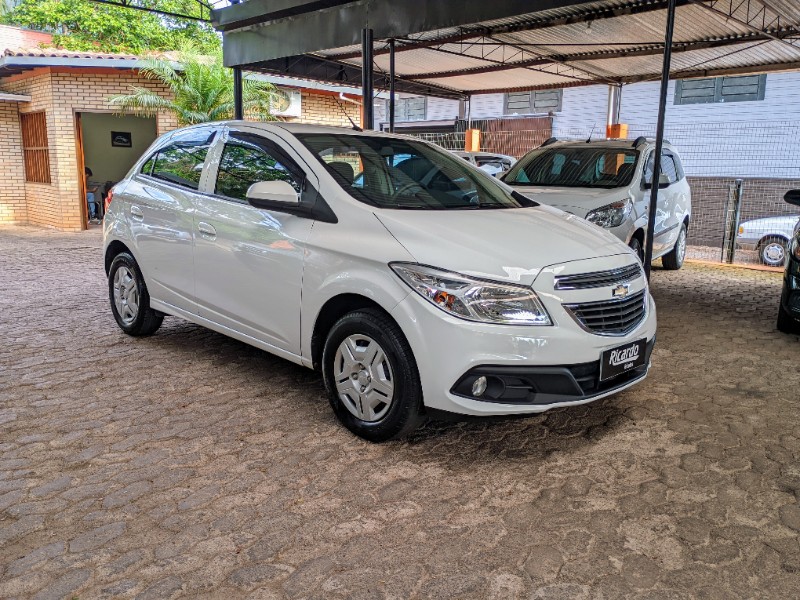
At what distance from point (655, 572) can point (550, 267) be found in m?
1.50

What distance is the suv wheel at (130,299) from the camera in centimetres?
566

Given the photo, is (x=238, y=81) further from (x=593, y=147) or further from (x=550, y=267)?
(x=550, y=267)

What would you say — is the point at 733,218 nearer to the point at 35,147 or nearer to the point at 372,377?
the point at 372,377

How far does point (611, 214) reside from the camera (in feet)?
24.4

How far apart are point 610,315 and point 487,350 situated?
0.80 m

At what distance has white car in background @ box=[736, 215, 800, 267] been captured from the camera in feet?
39.4

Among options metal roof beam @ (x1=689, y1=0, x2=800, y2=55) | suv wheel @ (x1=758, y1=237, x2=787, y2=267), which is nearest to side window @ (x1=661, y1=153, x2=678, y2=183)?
metal roof beam @ (x1=689, y1=0, x2=800, y2=55)

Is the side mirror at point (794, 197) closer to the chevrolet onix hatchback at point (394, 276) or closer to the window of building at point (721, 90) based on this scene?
the chevrolet onix hatchback at point (394, 276)

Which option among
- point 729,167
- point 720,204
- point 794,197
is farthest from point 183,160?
point 729,167

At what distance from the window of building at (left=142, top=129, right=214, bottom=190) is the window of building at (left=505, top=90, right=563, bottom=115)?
17.4 metres

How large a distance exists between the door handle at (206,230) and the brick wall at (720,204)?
1167cm

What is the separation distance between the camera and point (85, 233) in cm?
1513

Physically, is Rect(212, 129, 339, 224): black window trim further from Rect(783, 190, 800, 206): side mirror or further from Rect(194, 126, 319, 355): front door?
Rect(783, 190, 800, 206): side mirror

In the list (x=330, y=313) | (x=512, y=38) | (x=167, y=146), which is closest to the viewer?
(x=330, y=313)
